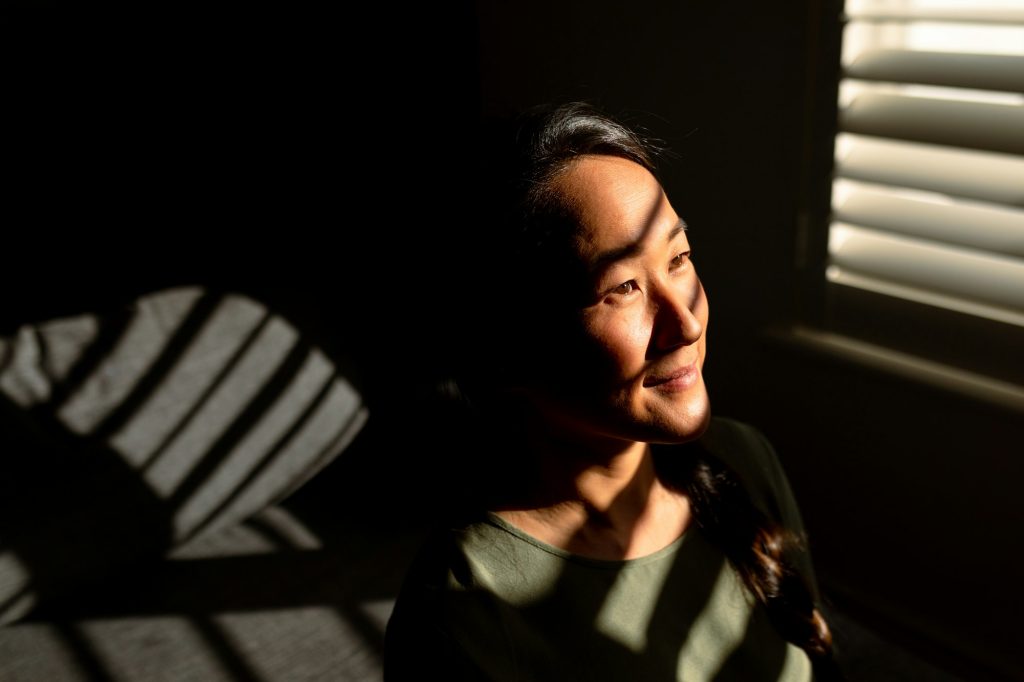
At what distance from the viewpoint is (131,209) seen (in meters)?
1.90

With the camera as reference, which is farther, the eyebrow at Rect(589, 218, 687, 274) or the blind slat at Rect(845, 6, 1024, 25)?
the blind slat at Rect(845, 6, 1024, 25)

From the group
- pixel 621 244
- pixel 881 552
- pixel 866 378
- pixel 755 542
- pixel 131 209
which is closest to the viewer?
pixel 621 244

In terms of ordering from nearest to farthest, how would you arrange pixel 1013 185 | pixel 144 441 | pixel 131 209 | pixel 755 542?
pixel 755 542 < pixel 1013 185 < pixel 144 441 < pixel 131 209

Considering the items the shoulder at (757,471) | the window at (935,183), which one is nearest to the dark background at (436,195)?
the window at (935,183)

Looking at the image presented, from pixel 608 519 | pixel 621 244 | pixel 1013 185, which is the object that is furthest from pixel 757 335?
pixel 621 244

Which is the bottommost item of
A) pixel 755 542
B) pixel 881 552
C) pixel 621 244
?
pixel 881 552

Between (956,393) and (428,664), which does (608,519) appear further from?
(956,393)

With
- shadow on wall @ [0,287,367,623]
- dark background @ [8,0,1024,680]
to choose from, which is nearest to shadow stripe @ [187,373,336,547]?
shadow on wall @ [0,287,367,623]

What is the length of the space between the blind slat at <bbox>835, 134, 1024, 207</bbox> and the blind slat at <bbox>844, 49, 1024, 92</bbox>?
93 mm

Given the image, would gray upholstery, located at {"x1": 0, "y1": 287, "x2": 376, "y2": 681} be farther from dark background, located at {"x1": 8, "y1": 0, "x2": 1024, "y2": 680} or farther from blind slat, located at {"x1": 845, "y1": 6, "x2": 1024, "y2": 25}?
blind slat, located at {"x1": 845, "y1": 6, "x2": 1024, "y2": 25}

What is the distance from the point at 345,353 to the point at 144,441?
384mm

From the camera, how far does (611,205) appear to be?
0.79 meters

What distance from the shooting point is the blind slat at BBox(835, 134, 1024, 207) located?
1331 millimetres

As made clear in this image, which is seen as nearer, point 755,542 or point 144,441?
point 755,542
